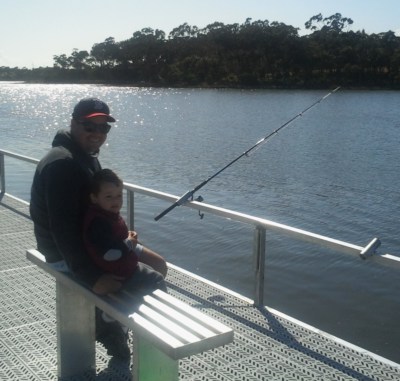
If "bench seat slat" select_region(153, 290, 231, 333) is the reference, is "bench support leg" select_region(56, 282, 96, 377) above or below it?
below

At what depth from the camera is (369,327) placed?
10.1 meters

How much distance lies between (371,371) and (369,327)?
6.44 meters

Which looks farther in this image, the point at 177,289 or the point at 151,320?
the point at 177,289

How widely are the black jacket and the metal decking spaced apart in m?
0.92

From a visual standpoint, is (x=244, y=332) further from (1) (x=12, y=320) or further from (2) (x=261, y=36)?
(2) (x=261, y=36)

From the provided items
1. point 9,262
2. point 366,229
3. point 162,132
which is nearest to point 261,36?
point 162,132

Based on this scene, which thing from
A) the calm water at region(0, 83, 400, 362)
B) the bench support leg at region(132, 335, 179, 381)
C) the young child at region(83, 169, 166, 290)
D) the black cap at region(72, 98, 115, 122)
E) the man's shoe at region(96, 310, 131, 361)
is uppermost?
the black cap at region(72, 98, 115, 122)

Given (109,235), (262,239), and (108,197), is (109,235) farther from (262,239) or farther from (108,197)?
(262,239)

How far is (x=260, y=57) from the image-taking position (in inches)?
4710

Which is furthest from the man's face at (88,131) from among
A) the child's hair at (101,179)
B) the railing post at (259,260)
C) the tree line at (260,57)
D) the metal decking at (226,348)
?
the tree line at (260,57)

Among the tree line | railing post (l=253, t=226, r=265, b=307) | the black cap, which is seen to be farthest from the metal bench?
the tree line

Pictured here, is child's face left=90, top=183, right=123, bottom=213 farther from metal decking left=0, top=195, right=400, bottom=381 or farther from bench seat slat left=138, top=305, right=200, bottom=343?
metal decking left=0, top=195, right=400, bottom=381

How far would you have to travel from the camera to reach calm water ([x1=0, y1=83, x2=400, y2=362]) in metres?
11.2

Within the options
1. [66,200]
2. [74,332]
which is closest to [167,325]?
[66,200]
